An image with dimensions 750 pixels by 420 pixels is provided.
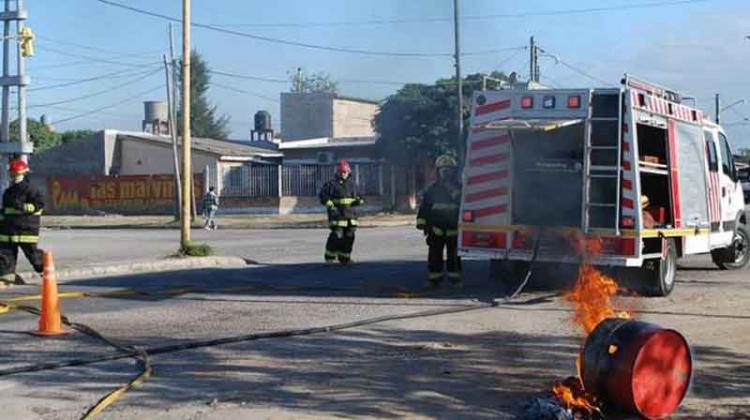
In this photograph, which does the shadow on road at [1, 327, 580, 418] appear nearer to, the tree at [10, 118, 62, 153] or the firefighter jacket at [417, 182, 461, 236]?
the firefighter jacket at [417, 182, 461, 236]

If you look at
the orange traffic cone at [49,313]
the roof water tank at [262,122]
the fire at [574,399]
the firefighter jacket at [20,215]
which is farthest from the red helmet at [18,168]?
the roof water tank at [262,122]

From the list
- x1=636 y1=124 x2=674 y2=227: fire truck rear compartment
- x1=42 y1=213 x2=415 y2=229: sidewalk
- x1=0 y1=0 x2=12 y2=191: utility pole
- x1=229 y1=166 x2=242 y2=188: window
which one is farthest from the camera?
x1=229 y1=166 x2=242 y2=188: window

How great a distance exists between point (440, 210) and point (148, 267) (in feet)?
20.2

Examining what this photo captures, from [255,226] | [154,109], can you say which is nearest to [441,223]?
[255,226]

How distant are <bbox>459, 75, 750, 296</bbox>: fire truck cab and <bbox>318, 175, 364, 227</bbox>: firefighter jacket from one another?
3.60m

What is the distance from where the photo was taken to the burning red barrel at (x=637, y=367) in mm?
6141

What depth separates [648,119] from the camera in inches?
494

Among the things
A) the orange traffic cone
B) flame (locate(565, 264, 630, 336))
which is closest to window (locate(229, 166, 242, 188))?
the orange traffic cone

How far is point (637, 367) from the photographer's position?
614cm

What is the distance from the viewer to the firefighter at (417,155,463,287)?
13.5 meters

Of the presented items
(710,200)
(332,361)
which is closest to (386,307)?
(332,361)

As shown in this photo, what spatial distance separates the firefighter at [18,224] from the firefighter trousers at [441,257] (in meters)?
5.41

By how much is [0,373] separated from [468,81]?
130ft

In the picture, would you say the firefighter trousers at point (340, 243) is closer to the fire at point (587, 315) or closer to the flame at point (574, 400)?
the fire at point (587, 315)
